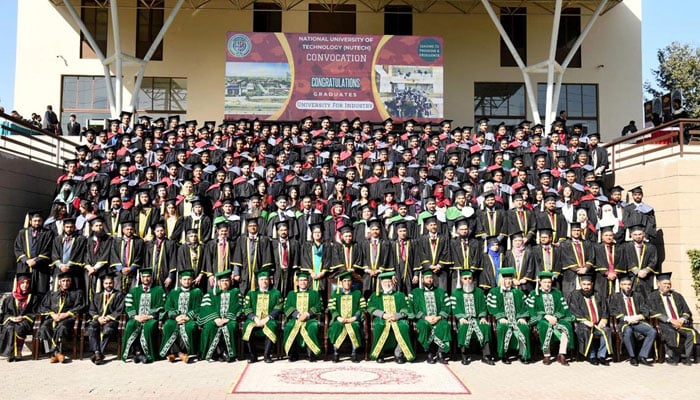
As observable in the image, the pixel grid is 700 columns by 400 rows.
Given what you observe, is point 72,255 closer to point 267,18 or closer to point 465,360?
point 465,360

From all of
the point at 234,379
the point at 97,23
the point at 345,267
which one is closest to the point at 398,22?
the point at 97,23

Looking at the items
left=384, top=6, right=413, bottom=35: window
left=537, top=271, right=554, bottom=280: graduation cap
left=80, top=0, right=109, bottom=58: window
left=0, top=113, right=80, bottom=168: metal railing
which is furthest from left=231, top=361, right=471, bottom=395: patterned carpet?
left=80, top=0, right=109, bottom=58: window

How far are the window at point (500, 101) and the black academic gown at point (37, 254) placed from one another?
48.6 ft

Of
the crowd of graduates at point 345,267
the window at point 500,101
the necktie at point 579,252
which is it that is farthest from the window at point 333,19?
the necktie at point 579,252

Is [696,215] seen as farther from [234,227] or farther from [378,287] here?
[234,227]

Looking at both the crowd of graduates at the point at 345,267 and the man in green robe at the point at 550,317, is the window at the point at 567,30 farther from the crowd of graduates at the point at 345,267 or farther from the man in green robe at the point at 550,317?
the man in green robe at the point at 550,317

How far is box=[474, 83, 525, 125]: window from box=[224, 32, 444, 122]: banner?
132 inches

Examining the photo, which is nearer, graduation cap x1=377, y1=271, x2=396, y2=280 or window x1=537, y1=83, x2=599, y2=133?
graduation cap x1=377, y1=271, x2=396, y2=280

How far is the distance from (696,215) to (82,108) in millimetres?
17825

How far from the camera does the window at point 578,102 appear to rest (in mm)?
20234

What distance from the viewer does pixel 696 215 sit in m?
9.62

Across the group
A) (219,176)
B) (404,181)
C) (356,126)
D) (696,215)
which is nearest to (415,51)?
(356,126)

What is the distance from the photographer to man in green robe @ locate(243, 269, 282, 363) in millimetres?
7805

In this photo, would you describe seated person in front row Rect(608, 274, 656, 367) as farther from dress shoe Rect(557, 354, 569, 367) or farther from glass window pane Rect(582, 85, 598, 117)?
glass window pane Rect(582, 85, 598, 117)
